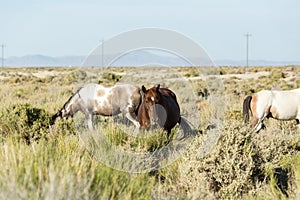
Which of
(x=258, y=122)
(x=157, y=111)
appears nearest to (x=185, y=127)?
(x=157, y=111)

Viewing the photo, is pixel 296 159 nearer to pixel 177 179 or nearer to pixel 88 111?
pixel 177 179

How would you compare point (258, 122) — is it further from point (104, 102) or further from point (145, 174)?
point (145, 174)

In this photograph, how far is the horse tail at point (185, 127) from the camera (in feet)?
→ 37.2

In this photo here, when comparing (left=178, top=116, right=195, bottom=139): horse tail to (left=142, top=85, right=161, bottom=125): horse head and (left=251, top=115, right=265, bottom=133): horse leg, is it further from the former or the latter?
(left=251, top=115, right=265, bottom=133): horse leg

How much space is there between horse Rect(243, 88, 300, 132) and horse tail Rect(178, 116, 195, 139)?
2.80 metres

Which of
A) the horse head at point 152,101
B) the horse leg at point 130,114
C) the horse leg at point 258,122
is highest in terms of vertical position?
the horse head at point 152,101

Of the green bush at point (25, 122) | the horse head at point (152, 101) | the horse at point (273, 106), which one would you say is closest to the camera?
the horse head at point (152, 101)

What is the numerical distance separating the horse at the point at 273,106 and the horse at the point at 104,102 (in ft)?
10.3

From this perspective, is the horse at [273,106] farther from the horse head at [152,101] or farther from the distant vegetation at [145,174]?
the horse head at [152,101]

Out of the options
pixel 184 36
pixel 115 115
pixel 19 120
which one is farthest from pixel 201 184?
pixel 115 115

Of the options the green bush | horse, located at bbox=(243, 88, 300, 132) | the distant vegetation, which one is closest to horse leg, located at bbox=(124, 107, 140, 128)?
the distant vegetation

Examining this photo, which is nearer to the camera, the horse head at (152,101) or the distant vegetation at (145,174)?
the distant vegetation at (145,174)

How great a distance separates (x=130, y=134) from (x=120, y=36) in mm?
2233

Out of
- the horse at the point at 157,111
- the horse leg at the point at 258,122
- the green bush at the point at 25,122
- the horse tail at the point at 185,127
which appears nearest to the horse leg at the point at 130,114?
the horse tail at the point at 185,127
